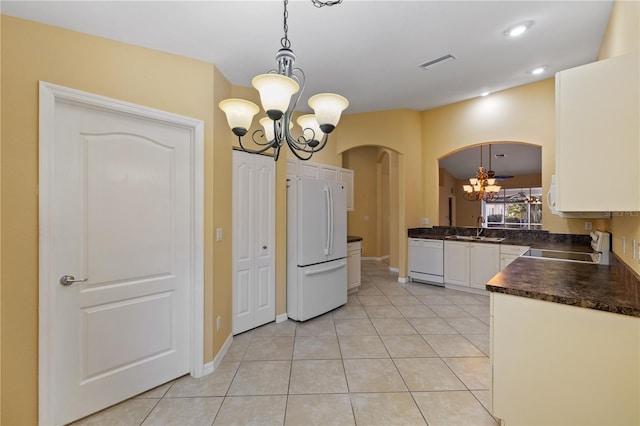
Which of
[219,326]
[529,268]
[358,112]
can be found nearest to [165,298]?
[219,326]

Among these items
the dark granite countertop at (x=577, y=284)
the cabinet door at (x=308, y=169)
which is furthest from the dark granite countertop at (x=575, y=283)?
the cabinet door at (x=308, y=169)

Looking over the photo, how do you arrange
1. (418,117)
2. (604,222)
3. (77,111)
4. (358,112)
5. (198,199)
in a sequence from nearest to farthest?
1. (77,111)
2. (198,199)
3. (604,222)
4. (358,112)
5. (418,117)

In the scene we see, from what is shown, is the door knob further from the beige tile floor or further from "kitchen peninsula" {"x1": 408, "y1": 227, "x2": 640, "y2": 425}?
"kitchen peninsula" {"x1": 408, "y1": 227, "x2": 640, "y2": 425}

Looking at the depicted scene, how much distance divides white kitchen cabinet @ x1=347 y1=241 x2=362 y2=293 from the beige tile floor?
0.94m

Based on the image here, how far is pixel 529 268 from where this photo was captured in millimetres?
2100

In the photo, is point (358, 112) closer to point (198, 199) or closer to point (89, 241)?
point (198, 199)

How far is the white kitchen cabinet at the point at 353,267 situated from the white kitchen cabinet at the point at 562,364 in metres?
2.77

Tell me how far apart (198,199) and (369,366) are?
2052 millimetres

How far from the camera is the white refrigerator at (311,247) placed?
326cm

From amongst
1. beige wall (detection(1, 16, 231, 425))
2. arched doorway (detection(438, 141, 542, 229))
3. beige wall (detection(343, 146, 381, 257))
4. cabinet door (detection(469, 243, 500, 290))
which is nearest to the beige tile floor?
beige wall (detection(1, 16, 231, 425))

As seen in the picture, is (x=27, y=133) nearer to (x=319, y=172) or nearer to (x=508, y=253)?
(x=319, y=172)

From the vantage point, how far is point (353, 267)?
4.41 metres

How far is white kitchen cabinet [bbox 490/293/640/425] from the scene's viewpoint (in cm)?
127

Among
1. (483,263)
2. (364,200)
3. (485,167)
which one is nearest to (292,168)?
(483,263)
